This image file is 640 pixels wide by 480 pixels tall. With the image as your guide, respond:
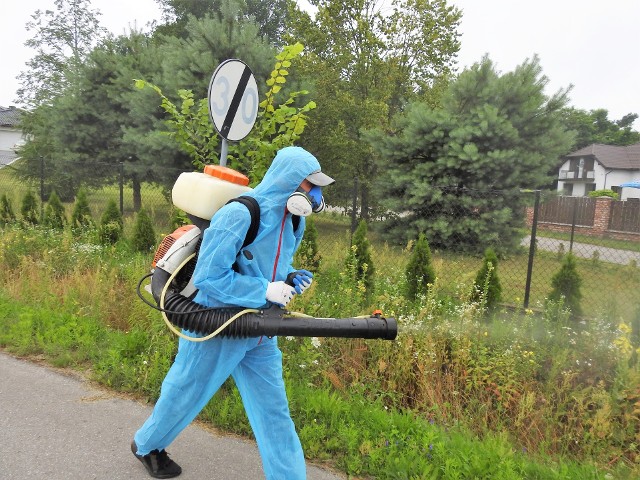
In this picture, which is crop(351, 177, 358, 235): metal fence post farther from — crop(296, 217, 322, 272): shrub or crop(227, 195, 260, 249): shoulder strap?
crop(227, 195, 260, 249): shoulder strap

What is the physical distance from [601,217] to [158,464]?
36.5 feet

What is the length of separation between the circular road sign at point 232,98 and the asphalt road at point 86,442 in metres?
1.92

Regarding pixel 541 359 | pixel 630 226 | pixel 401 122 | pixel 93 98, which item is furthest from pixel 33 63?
pixel 541 359

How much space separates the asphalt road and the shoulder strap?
1401 millimetres

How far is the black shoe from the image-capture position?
2.58 metres

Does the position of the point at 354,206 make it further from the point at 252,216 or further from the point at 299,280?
the point at 252,216

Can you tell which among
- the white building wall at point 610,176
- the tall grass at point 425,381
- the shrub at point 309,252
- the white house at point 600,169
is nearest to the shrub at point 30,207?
the tall grass at point 425,381

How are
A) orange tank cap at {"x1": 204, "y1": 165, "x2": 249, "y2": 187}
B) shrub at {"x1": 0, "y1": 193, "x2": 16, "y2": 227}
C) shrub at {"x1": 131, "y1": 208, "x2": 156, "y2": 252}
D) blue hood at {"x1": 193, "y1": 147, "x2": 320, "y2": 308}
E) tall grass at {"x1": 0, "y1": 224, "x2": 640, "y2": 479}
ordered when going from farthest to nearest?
shrub at {"x1": 0, "y1": 193, "x2": 16, "y2": 227} → shrub at {"x1": 131, "y1": 208, "x2": 156, "y2": 252} → tall grass at {"x1": 0, "y1": 224, "x2": 640, "y2": 479} → orange tank cap at {"x1": 204, "y1": 165, "x2": 249, "y2": 187} → blue hood at {"x1": 193, "y1": 147, "x2": 320, "y2": 308}

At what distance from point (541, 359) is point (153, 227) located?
6.00m

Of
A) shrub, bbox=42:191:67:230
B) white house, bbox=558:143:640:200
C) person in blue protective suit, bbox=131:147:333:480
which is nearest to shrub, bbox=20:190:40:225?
shrub, bbox=42:191:67:230

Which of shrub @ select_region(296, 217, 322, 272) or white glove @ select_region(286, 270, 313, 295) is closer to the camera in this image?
white glove @ select_region(286, 270, 313, 295)

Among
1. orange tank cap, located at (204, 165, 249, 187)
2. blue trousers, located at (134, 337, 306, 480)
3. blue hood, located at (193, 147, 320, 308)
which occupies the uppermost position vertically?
orange tank cap, located at (204, 165, 249, 187)

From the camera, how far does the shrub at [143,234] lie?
754 cm

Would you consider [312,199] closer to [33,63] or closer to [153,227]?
[153,227]
